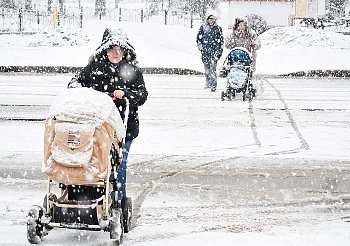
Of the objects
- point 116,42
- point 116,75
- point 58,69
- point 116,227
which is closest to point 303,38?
point 58,69

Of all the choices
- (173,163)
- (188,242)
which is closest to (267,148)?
(173,163)

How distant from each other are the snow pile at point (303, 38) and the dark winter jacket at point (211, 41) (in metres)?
14.1

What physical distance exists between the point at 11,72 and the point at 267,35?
1515 centimetres

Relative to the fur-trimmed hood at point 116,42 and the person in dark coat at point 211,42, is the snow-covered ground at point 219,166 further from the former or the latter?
the fur-trimmed hood at point 116,42

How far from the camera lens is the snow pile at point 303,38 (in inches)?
1214

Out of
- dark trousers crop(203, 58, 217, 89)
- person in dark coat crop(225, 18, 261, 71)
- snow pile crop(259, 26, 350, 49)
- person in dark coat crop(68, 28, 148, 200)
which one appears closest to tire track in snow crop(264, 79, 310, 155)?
person in dark coat crop(225, 18, 261, 71)

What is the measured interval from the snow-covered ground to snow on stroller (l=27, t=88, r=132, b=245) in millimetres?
331

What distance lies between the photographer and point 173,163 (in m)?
9.12

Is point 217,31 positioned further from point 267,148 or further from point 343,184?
point 343,184

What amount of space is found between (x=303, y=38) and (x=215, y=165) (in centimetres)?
2370

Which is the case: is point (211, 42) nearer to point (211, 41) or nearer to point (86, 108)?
point (211, 41)

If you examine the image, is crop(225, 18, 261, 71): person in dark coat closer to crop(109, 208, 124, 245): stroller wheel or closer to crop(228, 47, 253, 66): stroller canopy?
crop(228, 47, 253, 66): stroller canopy

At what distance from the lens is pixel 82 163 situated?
5223 mm

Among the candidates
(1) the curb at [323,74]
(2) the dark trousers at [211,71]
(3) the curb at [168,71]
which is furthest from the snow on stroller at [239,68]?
(1) the curb at [323,74]
